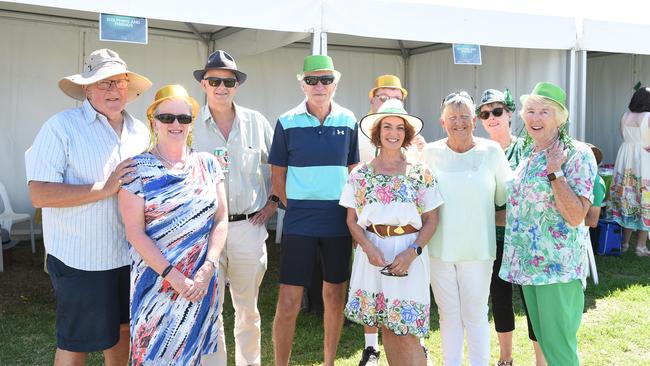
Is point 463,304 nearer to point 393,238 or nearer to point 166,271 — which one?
point 393,238

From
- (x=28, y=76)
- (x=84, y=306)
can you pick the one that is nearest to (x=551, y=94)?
(x=84, y=306)

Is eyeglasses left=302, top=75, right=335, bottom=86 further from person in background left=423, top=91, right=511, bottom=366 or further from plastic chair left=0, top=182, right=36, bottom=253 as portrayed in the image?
plastic chair left=0, top=182, right=36, bottom=253

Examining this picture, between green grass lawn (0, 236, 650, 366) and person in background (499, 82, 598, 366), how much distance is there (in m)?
1.20

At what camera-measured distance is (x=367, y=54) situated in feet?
29.1

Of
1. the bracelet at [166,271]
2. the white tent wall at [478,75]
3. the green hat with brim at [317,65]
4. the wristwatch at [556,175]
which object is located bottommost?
the bracelet at [166,271]

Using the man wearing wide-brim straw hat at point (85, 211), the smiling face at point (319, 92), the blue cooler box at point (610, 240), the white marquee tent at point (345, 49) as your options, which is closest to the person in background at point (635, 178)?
the blue cooler box at point (610, 240)

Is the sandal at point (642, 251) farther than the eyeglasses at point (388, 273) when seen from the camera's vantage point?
Yes

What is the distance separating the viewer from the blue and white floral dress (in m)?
2.84

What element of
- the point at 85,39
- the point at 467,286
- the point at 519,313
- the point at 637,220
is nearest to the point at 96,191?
the point at 467,286

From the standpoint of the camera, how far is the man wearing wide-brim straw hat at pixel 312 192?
323 cm

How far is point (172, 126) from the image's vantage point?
248cm

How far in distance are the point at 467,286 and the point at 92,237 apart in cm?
180

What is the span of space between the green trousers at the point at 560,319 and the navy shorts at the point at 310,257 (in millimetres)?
1044

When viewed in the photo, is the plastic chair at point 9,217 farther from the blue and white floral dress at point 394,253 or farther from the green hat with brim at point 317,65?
the blue and white floral dress at point 394,253
